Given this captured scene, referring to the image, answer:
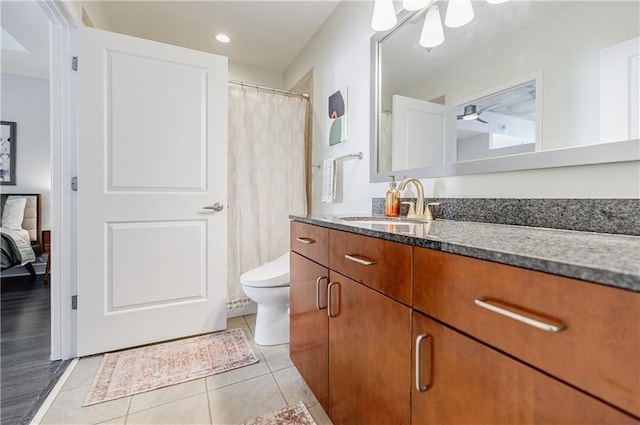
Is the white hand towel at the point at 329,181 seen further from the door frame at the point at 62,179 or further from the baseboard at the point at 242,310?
the door frame at the point at 62,179

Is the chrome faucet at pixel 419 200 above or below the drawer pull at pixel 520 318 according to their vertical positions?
above

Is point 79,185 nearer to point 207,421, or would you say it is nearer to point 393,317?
point 207,421

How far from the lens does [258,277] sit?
1.78m

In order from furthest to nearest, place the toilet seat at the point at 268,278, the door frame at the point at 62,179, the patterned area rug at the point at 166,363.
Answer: the toilet seat at the point at 268,278 < the door frame at the point at 62,179 < the patterned area rug at the point at 166,363

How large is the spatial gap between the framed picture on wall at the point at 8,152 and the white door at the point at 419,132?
438 centimetres

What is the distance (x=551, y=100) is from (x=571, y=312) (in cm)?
83

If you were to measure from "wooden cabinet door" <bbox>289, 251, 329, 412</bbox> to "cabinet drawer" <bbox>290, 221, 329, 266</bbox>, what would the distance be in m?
0.03

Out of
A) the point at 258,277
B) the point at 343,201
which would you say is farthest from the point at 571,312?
the point at 343,201

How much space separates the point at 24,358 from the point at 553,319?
2439 mm

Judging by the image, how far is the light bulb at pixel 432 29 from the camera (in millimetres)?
1382

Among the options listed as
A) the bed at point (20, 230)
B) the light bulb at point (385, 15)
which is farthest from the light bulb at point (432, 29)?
the bed at point (20, 230)

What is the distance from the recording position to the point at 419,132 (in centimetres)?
151

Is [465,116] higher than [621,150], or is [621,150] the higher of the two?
[465,116]

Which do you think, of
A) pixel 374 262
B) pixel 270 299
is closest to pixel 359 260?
pixel 374 262
